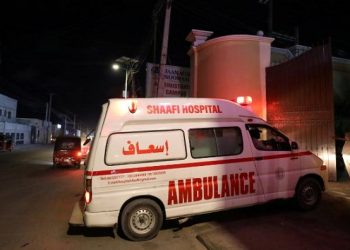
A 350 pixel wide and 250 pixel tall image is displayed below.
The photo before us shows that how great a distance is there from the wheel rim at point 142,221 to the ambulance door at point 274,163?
2448mm

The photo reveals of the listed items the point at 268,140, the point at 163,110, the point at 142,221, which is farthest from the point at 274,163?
the point at 142,221

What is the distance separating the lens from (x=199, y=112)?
22.4 ft

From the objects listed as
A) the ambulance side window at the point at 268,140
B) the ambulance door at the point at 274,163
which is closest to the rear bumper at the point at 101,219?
the ambulance door at the point at 274,163

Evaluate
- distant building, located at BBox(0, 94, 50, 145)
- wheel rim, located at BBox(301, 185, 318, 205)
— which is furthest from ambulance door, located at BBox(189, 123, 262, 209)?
distant building, located at BBox(0, 94, 50, 145)

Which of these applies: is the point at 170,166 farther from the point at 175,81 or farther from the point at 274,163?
the point at 175,81

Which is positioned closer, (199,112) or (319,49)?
(199,112)

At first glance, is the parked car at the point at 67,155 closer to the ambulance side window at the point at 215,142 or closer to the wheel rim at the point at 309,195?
the ambulance side window at the point at 215,142

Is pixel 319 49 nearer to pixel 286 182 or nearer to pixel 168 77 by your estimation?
pixel 286 182

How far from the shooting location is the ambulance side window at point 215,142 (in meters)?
6.60

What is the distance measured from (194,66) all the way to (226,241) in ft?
37.1

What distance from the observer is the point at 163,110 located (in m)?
6.59

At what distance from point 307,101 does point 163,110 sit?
6.32m

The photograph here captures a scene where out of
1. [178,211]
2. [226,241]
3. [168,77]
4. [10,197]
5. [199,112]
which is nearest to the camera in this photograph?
[226,241]

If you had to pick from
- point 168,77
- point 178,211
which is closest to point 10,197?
point 178,211
